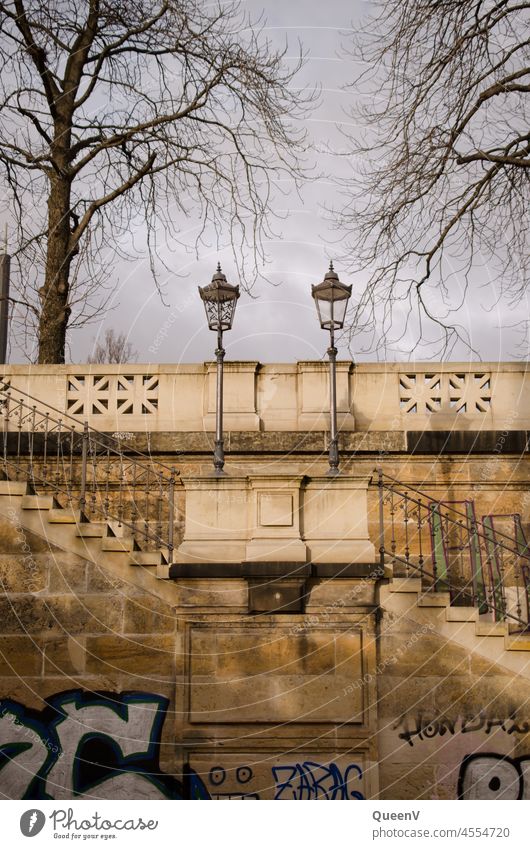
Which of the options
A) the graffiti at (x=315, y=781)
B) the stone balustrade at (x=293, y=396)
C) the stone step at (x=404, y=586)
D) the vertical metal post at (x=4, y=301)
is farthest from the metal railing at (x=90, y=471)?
the vertical metal post at (x=4, y=301)

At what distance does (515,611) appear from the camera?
1160 centimetres

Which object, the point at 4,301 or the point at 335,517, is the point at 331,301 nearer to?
the point at 335,517

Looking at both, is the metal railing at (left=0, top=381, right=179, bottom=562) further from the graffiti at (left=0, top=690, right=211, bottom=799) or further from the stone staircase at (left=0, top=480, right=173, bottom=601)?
the graffiti at (left=0, top=690, right=211, bottom=799)

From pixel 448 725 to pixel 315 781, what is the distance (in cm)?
142

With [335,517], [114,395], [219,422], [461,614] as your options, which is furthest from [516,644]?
[114,395]

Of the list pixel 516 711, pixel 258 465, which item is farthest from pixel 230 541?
pixel 516 711

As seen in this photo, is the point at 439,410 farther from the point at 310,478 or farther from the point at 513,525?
the point at 310,478

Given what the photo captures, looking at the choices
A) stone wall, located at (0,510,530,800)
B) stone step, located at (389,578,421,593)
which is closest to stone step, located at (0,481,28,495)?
stone wall, located at (0,510,530,800)

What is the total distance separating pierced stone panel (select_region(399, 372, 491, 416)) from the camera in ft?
43.2

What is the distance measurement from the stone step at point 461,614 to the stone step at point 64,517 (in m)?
3.93

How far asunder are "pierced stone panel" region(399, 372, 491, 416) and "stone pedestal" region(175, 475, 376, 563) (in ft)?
9.62

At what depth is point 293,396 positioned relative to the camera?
13398 mm

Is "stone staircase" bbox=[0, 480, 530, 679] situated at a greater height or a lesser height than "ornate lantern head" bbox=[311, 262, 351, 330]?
lesser
